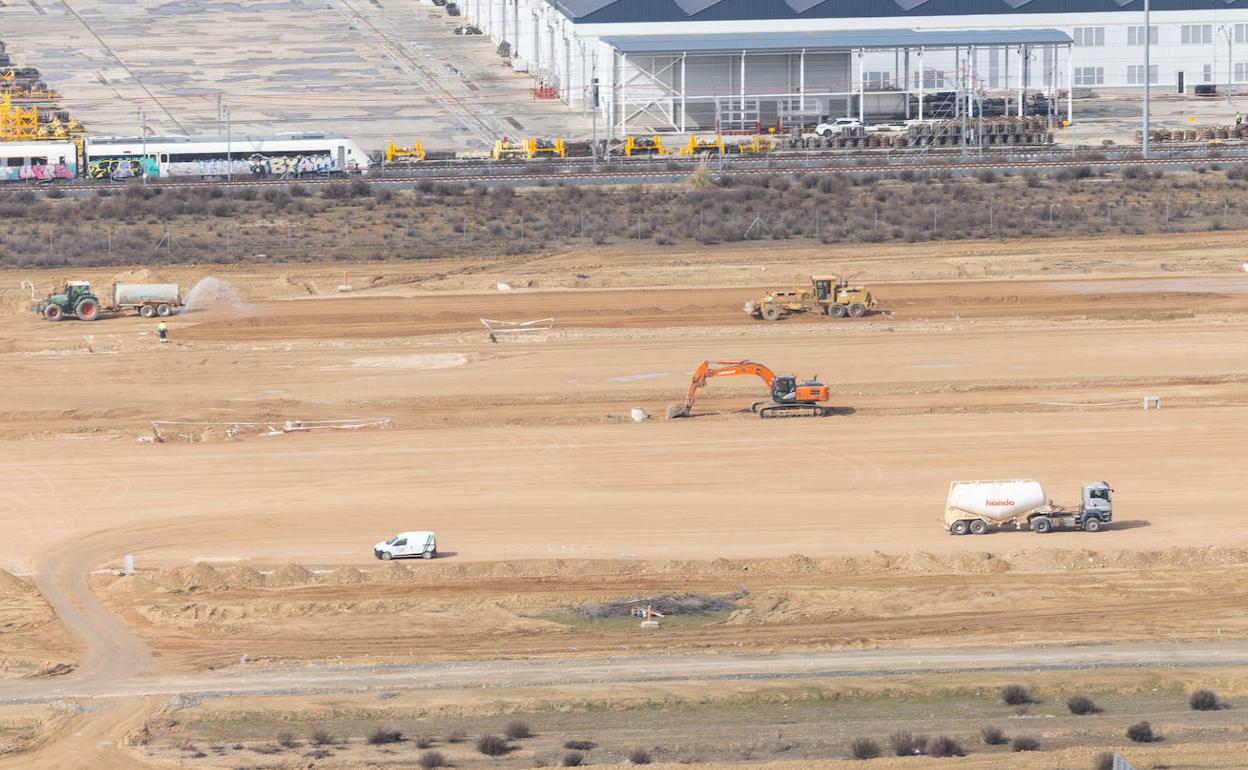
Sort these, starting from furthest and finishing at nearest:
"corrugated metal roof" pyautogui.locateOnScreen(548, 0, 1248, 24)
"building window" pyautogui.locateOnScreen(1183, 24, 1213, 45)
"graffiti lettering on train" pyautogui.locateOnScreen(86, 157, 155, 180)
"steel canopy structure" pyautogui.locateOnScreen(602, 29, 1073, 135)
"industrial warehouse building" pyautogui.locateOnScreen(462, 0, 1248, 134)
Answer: "building window" pyautogui.locateOnScreen(1183, 24, 1213, 45) < "corrugated metal roof" pyautogui.locateOnScreen(548, 0, 1248, 24) < "industrial warehouse building" pyautogui.locateOnScreen(462, 0, 1248, 134) < "steel canopy structure" pyautogui.locateOnScreen(602, 29, 1073, 135) < "graffiti lettering on train" pyautogui.locateOnScreen(86, 157, 155, 180)

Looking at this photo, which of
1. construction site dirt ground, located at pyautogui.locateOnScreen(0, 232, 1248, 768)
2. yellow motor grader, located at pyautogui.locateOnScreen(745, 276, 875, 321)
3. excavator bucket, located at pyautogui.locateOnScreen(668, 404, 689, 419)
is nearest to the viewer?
construction site dirt ground, located at pyautogui.locateOnScreen(0, 232, 1248, 768)

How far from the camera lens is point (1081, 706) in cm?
3195

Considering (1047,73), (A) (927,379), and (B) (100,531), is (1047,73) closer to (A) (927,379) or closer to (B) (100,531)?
(A) (927,379)

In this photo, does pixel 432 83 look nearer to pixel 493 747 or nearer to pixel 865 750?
pixel 493 747

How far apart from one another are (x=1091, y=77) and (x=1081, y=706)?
10462cm

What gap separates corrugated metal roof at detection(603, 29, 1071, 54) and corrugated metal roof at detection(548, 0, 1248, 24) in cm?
185

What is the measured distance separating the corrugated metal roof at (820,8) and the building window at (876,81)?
16.3 ft

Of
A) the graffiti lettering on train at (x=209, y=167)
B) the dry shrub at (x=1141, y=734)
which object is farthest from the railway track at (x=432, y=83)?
the dry shrub at (x=1141, y=734)

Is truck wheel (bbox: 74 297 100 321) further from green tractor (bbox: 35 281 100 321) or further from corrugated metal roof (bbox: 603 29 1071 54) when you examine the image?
corrugated metal roof (bbox: 603 29 1071 54)

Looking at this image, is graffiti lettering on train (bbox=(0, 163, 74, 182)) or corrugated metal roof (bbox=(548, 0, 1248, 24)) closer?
graffiti lettering on train (bbox=(0, 163, 74, 182))

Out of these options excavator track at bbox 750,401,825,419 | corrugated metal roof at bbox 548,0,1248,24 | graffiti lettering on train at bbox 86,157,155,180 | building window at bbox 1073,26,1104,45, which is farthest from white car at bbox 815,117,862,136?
excavator track at bbox 750,401,825,419

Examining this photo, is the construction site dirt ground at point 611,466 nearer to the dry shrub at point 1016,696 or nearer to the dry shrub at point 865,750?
the dry shrub at point 865,750

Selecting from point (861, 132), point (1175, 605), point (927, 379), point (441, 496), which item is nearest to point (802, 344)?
point (927, 379)

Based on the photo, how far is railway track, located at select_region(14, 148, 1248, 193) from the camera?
323ft
